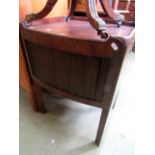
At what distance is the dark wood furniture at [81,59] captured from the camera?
738 mm

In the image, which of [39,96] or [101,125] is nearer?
[101,125]

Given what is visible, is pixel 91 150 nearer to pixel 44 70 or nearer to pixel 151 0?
pixel 44 70

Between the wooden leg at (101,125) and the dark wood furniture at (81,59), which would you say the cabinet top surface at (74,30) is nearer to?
the dark wood furniture at (81,59)

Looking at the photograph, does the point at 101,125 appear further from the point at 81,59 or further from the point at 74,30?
the point at 74,30

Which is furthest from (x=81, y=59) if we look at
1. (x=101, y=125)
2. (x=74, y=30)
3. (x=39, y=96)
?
(x=39, y=96)

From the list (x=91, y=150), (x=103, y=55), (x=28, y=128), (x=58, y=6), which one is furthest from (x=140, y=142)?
(x=58, y=6)

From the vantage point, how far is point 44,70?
1.02 metres

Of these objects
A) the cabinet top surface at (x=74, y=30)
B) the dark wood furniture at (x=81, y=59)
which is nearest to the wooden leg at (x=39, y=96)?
the dark wood furniture at (x=81, y=59)

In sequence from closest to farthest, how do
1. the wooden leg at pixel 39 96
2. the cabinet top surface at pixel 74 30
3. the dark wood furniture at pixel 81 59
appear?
the dark wood furniture at pixel 81 59 → the cabinet top surface at pixel 74 30 → the wooden leg at pixel 39 96

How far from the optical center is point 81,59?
0.82 meters

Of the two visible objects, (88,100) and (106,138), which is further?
(106,138)

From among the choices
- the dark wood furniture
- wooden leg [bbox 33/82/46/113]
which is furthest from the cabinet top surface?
wooden leg [bbox 33/82/46/113]

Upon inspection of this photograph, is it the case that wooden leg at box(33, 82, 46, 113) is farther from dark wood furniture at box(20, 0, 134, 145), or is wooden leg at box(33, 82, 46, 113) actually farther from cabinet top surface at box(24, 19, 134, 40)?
cabinet top surface at box(24, 19, 134, 40)
